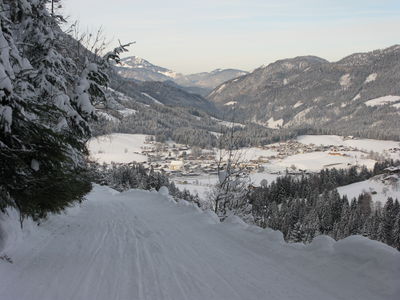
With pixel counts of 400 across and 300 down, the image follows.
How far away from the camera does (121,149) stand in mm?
145875

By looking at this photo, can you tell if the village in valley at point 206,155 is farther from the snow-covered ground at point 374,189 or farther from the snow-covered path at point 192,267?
the snow-covered path at point 192,267

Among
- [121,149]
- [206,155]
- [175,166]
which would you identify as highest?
[121,149]

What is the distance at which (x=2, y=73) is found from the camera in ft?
14.3

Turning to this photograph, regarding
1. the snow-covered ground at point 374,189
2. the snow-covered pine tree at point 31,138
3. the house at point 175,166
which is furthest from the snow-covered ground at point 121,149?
the snow-covered pine tree at point 31,138

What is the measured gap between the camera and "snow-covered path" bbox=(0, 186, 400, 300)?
4316mm

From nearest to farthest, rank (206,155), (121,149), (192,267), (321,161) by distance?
(192,267) → (121,149) → (321,161) → (206,155)

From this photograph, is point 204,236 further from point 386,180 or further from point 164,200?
point 386,180

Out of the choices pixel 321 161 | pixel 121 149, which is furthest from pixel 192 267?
pixel 321 161

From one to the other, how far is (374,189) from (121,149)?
101042 mm

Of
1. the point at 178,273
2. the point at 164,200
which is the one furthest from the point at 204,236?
the point at 164,200

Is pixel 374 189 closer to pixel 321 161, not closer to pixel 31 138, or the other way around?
pixel 321 161

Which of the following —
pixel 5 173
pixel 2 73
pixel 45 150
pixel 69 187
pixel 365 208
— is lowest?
pixel 365 208

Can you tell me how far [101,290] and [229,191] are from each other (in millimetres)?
15732

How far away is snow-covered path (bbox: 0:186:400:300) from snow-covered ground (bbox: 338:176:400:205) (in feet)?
276
